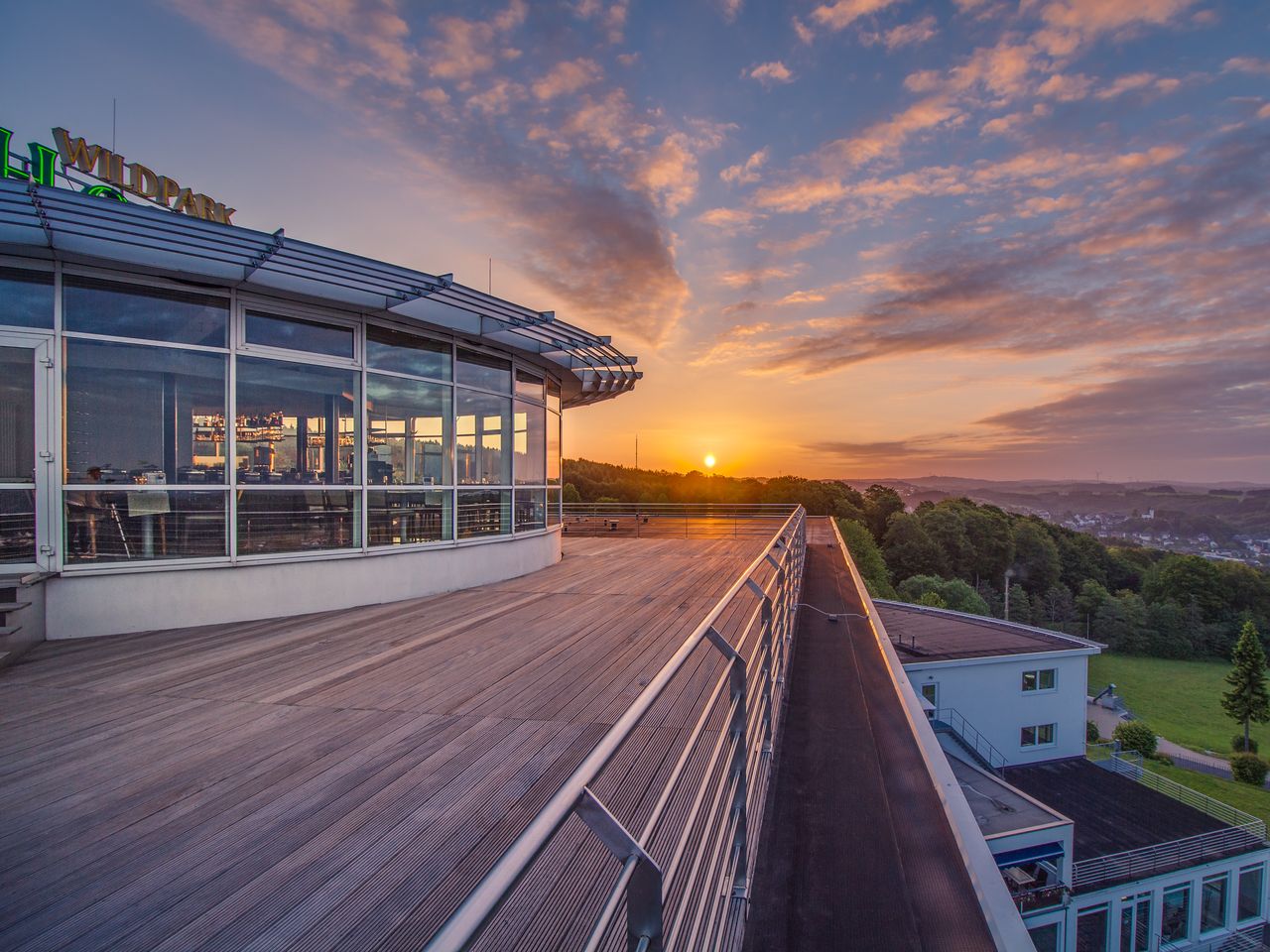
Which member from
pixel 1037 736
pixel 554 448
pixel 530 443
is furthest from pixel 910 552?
pixel 530 443

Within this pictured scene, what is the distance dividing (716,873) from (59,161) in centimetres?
836

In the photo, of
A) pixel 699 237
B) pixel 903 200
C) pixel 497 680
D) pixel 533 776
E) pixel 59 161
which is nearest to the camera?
pixel 533 776

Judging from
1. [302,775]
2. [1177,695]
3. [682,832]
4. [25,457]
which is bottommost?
[1177,695]

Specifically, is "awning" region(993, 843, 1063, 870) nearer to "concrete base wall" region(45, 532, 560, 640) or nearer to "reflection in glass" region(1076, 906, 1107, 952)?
"reflection in glass" region(1076, 906, 1107, 952)

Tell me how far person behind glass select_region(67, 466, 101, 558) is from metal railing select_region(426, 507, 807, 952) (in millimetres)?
5549

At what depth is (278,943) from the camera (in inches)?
66.1

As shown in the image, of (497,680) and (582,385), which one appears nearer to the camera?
(497,680)

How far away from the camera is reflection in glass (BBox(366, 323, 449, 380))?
6625 mm

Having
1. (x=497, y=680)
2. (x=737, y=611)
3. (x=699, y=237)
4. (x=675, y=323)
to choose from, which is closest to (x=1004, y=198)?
(x=699, y=237)

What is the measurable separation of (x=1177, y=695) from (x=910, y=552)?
22.7m

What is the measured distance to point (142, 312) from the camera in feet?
17.3

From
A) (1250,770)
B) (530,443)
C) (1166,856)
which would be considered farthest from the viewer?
(1250,770)

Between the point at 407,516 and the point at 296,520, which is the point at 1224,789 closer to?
the point at 407,516

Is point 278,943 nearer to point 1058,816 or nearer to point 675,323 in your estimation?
point 1058,816
